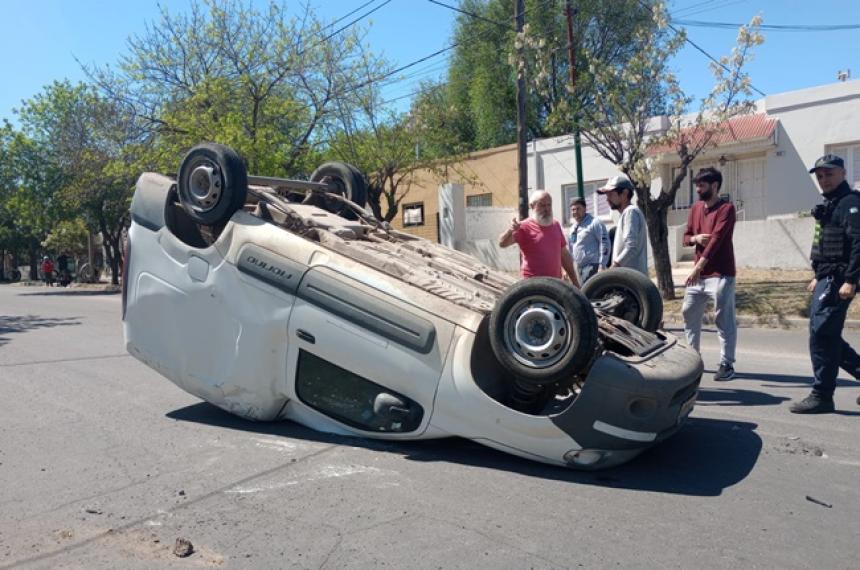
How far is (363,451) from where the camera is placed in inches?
180

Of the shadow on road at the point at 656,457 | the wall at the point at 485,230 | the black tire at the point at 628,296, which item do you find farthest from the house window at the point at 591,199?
the shadow on road at the point at 656,457

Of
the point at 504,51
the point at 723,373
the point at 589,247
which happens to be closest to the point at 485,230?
the point at 504,51

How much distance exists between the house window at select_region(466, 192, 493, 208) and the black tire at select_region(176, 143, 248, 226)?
23.0 meters

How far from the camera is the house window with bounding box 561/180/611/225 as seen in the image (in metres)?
22.3

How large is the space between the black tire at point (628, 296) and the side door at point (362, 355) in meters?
1.58

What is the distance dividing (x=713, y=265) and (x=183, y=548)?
4.92 meters

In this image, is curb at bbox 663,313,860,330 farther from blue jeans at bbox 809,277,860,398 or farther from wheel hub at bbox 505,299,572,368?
wheel hub at bbox 505,299,572,368

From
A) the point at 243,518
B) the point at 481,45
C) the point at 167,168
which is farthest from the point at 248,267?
the point at 481,45

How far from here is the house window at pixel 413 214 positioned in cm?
2995

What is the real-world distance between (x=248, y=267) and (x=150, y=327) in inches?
41.2

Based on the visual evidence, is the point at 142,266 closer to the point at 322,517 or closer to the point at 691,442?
the point at 322,517

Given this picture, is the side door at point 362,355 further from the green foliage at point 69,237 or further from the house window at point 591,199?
the green foliage at point 69,237

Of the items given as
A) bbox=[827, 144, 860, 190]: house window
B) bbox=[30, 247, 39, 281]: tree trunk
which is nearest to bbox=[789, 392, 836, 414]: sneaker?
bbox=[827, 144, 860, 190]: house window

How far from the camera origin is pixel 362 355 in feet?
14.2
